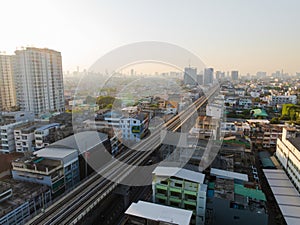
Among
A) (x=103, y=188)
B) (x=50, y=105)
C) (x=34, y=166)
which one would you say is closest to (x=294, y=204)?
(x=103, y=188)

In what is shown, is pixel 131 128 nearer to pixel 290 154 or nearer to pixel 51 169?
pixel 51 169

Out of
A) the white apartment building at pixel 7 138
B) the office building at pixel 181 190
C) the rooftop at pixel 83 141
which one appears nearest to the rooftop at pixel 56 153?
the rooftop at pixel 83 141

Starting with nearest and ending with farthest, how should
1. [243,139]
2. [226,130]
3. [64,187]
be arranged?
1. [64,187]
2. [243,139]
3. [226,130]

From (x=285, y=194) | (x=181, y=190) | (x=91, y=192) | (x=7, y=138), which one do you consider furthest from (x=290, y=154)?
(x=7, y=138)

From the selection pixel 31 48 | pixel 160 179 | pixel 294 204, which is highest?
pixel 31 48

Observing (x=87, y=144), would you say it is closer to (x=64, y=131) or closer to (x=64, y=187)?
(x=64, y=187)
